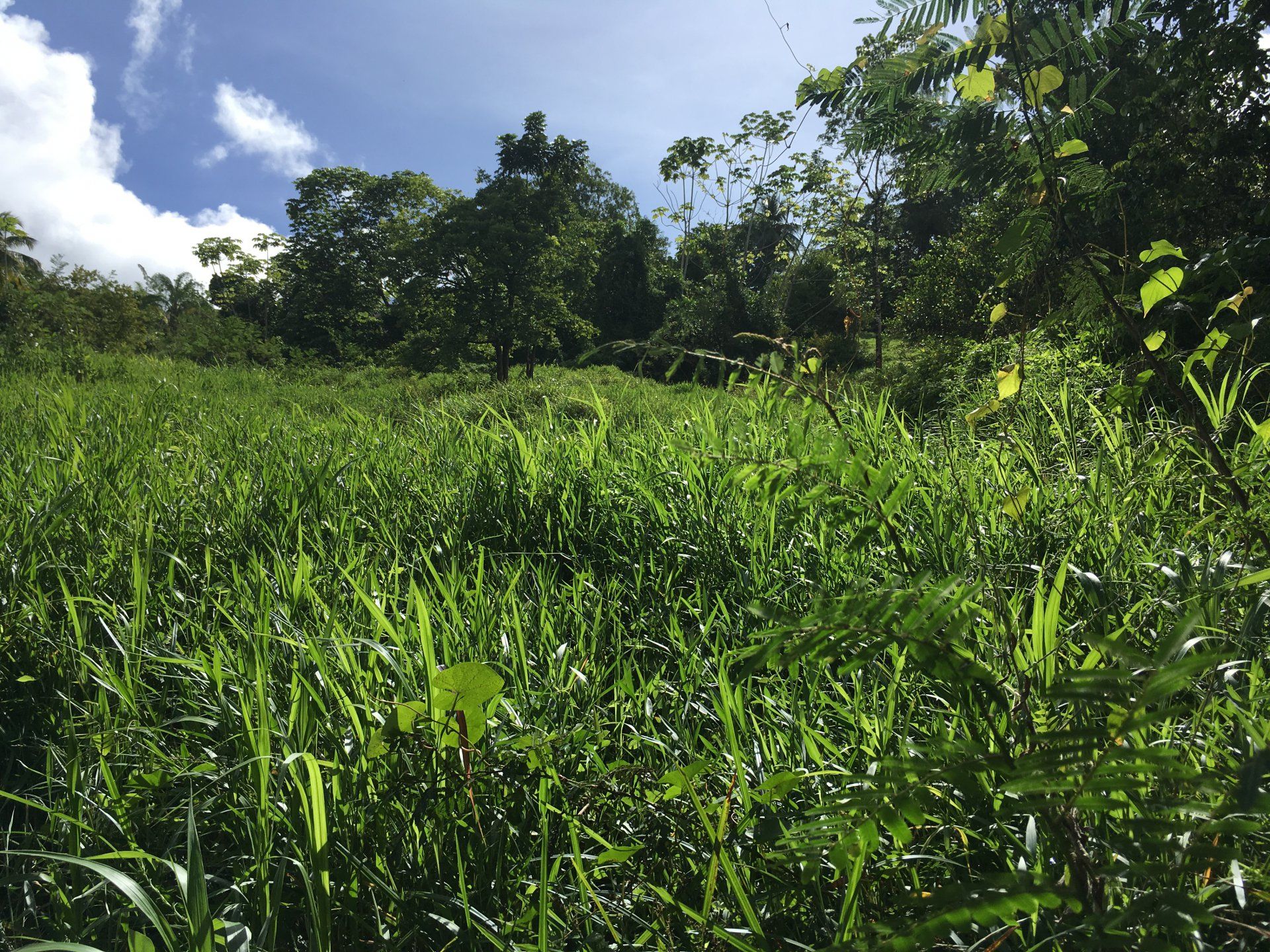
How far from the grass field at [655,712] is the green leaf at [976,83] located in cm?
65

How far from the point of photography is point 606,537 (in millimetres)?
2492

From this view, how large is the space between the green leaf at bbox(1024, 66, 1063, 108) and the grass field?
2.24 ft

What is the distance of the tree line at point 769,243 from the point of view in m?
1.72

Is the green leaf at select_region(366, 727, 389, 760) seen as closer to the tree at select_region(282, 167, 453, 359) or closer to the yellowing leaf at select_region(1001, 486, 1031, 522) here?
the yellowing leaf at select_region(1001, 486, 1031, 522)

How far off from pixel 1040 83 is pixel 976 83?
108 mm

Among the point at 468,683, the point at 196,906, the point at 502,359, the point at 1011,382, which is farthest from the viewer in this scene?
the point at 502,359

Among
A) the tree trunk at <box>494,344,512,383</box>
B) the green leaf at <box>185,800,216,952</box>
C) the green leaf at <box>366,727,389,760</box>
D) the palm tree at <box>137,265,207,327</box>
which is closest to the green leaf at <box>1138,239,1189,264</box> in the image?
the green leaf at <box>366,727,389,760</box>

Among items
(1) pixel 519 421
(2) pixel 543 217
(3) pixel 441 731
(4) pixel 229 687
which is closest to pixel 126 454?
(4) pixel 229 687

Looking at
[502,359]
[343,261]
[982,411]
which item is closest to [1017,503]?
[982,411]

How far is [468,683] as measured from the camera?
0.99 m

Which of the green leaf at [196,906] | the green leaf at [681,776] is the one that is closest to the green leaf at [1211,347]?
the green leaf at [681,776]

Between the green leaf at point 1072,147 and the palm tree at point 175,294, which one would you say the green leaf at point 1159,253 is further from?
the palm tree at point 175,294

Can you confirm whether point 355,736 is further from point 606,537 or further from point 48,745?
point 606,537

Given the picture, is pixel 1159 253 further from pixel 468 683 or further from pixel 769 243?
pixel 769 243
